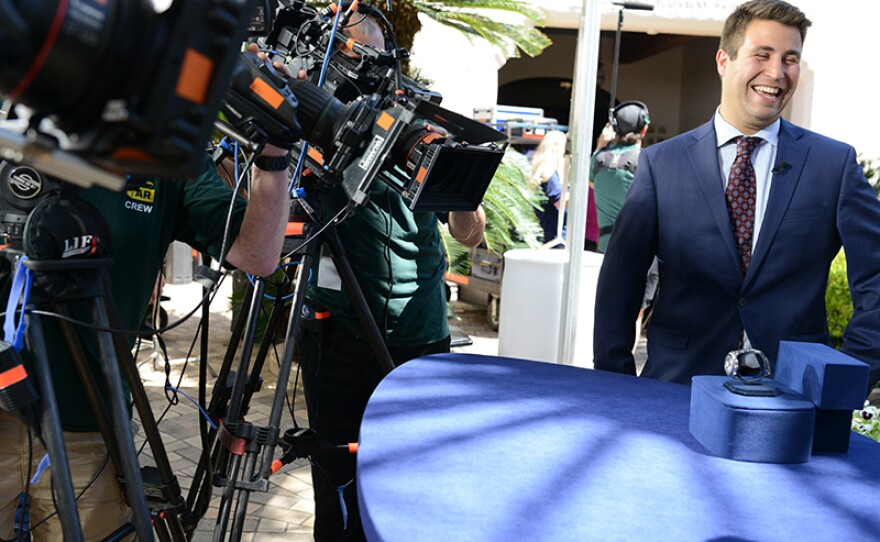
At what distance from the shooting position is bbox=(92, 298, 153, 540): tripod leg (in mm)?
1589

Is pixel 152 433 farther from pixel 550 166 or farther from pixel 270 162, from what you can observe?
pixel 550 166

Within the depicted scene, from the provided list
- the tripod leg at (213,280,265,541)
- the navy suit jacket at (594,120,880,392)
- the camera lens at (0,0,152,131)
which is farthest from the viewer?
the navy suit jacket at (594,120,880,392)

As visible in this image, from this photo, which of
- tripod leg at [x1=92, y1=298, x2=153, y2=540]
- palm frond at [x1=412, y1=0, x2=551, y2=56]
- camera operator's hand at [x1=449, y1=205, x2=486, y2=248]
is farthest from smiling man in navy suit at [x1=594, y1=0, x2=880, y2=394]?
palm frond at [x1=412, y1=0, x2=551, y2=56]

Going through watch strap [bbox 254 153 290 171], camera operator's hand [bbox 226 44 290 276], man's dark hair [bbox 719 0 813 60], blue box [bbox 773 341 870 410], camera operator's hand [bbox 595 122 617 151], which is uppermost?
camera operator's hand [bbox 595 122 617 151]

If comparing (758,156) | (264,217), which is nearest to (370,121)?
(264,217)

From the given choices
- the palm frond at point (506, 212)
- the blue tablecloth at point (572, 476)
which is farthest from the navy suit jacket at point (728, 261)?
the palm frond at point (506, 212)

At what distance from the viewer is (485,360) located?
2023 millimetres

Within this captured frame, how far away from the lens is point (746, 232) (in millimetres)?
2363

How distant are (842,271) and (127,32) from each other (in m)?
4.98

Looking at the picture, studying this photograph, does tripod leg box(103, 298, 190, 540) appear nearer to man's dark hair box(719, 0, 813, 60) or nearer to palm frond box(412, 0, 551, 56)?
man's dark hair box(719, 0, 813, 60)

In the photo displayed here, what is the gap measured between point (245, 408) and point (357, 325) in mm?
437

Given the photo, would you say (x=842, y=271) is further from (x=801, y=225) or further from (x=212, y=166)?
(x=212, y=166)

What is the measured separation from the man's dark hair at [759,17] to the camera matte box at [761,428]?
1.33 meters

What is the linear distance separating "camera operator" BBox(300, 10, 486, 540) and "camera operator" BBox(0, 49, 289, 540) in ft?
2.04
